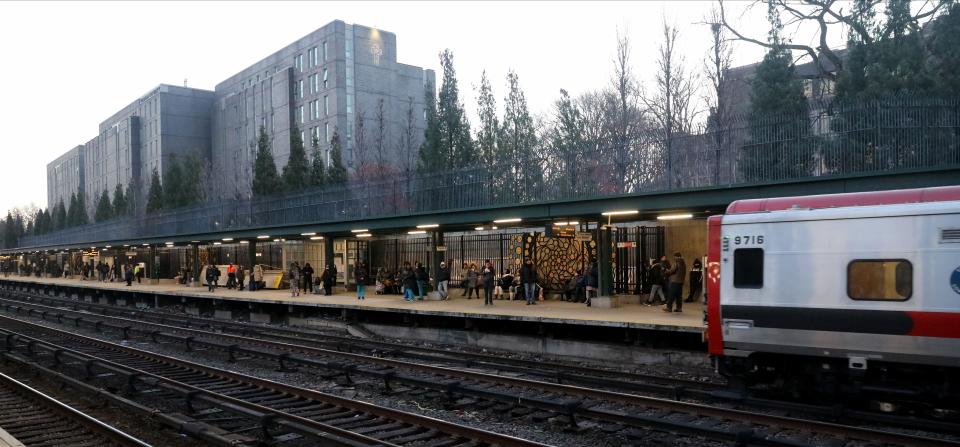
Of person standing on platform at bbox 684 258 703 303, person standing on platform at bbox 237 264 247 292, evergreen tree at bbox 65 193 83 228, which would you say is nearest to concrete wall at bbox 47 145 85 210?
evergreen tree at bbox 65 193 83 228

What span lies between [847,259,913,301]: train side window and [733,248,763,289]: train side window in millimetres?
1120

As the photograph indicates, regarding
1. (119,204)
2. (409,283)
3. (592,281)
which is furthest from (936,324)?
(119,204)

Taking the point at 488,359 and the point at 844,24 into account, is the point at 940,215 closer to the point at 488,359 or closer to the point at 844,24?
the point at 488,359

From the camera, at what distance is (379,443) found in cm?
776

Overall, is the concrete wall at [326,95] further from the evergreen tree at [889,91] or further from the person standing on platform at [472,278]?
the evergreen tree at [889,91]

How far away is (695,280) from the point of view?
19.6 m

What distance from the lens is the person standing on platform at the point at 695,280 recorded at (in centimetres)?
1945

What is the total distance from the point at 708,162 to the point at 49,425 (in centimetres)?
1359

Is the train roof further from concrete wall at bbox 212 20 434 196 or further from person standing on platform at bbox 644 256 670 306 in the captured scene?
concrete wall at bbox 212 20 434 196

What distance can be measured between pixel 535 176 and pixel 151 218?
108 feet

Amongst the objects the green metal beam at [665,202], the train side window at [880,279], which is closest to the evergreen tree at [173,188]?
the green metal beam at [665,202]

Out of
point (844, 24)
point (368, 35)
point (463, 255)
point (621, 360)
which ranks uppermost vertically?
point (368, 35)

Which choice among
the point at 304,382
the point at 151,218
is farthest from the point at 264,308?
the point at 151,218

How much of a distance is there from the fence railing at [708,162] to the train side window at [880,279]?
4406 mm
